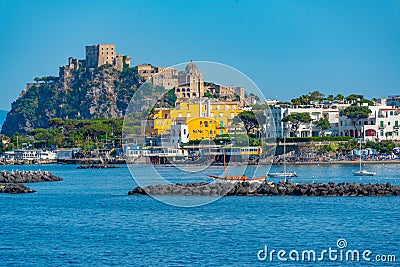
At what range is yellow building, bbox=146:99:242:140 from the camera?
158 ft

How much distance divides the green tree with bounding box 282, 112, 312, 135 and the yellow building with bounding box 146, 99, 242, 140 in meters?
26.6

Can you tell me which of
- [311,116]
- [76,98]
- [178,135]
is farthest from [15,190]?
[76,98]

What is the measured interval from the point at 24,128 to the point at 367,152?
9674 centimetres

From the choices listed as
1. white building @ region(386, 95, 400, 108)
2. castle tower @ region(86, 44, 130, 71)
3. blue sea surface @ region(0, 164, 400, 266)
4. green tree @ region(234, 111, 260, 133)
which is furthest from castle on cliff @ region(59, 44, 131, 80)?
blue sea surface @ region(0, 164, 400, 266)

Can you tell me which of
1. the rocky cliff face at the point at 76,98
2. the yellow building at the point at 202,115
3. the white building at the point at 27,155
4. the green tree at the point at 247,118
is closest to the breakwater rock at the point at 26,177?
the yellow building at the point at 202,115

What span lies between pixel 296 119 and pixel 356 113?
615 centimetres

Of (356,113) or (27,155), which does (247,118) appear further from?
(27,155)

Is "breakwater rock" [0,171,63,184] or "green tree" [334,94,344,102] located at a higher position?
"green tree" [334,94,344,102]

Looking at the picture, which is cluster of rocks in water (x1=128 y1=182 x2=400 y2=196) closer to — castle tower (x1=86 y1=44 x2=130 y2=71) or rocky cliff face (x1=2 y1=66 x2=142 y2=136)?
rocky cliff face (x1=2 y1=66 x2=142 y2=136)

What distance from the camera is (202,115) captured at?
52.6m

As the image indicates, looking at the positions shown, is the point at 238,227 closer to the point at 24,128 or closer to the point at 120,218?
the point at 120,218

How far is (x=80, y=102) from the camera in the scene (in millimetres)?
170125

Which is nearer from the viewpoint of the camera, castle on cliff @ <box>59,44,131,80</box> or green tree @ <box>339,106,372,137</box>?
green tree @ <box>339,106,372,137</box>

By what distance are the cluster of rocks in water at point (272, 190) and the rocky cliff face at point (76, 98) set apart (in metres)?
114
